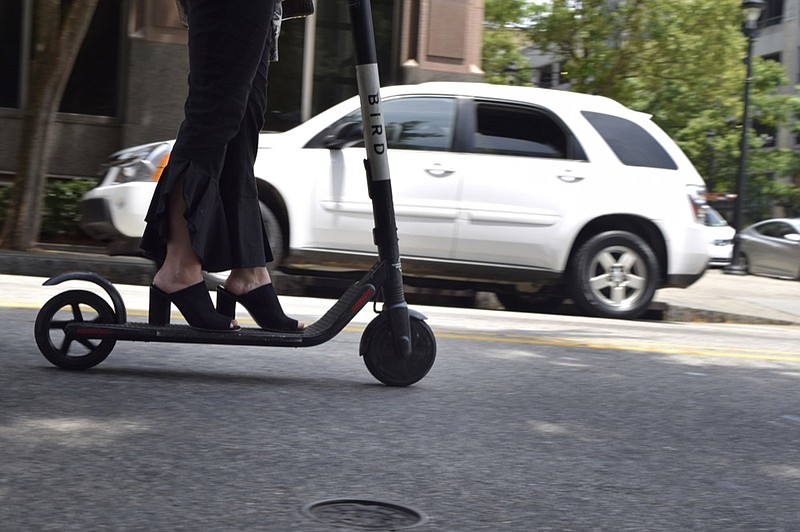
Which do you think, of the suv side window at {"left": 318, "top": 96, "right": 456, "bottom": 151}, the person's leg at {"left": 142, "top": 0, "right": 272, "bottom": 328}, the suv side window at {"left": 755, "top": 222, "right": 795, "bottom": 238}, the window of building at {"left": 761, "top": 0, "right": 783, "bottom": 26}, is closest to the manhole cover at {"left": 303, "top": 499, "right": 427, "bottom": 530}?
the person's leg at {"left": 142, "top": 0, "right": 272, "bottom": 328}

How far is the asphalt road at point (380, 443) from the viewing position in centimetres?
270

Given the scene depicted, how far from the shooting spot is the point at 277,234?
358 inches

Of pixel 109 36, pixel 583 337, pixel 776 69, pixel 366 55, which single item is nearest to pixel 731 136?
pixel 776 69

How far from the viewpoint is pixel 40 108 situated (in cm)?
1122

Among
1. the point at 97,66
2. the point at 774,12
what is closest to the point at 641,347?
the point at 97,66

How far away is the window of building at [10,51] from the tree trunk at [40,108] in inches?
238

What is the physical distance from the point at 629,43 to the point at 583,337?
78.3 feet

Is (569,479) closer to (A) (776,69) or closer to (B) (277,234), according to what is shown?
(B) (277,234)

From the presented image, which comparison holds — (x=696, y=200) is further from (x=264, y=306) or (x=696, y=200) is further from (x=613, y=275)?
(x=264, y=306)

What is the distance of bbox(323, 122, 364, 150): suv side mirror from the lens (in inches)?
356

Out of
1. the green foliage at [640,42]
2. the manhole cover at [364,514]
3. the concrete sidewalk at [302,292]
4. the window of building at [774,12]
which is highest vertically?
the window of building at [774,12]

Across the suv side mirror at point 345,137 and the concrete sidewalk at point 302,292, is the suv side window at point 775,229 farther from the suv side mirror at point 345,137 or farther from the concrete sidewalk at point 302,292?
the suv side mirror at point 345,137

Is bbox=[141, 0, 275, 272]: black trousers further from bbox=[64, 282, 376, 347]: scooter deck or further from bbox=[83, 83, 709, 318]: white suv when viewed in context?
bbox=[83, 83, 709, 318]: white suv

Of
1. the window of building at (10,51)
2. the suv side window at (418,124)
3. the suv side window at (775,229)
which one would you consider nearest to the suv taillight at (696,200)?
the suv side window at (418,124)
